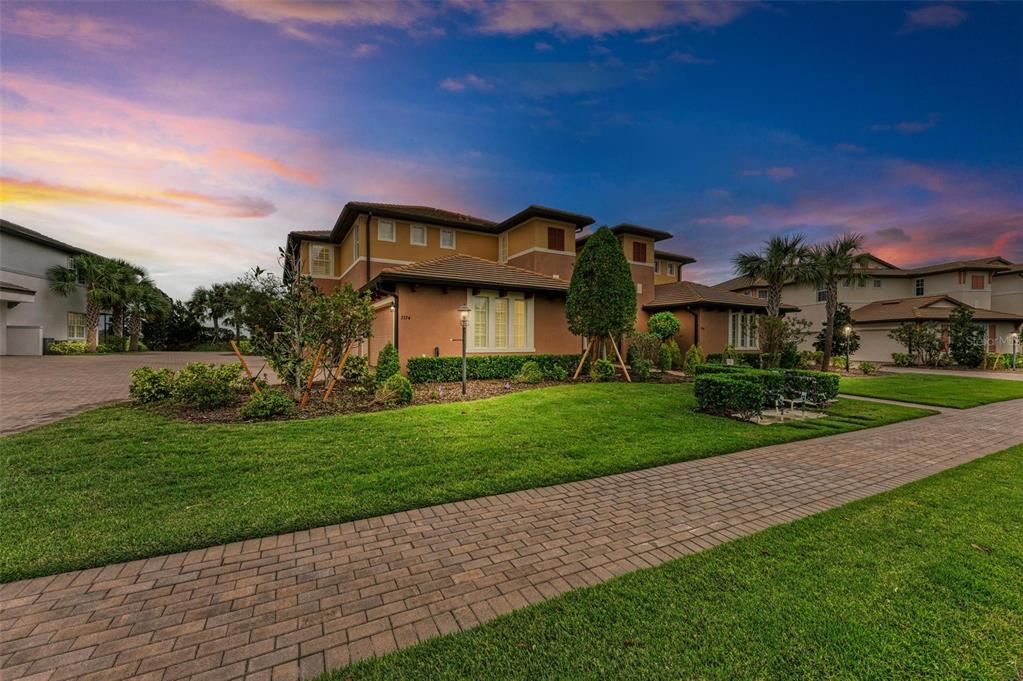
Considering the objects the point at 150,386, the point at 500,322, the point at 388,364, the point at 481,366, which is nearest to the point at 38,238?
the point at 150,386

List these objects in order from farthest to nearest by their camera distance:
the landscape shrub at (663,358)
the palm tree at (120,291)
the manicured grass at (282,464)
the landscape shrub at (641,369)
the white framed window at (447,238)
Result: 1. the palm tree at (120,291)
2. the white framed window at (447,238)
3. the landscape shrub at (663,358)
4. the landscape shrub at (641,369)
5. the manicured grass at (282,464)

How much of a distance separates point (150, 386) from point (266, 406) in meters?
3.87

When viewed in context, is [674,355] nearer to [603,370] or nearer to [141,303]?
[603,370]

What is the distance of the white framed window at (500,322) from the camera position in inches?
593

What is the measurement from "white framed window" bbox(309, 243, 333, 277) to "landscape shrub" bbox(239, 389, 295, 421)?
63.8ft

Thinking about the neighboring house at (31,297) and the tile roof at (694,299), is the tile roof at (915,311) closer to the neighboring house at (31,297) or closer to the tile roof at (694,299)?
the tile roof at (694,299)

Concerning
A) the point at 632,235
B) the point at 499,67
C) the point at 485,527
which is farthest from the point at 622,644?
the point at 632,235

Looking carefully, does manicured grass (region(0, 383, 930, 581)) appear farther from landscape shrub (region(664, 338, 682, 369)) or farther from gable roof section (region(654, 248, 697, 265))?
gable roof section (region(654, 248, 697, 265))

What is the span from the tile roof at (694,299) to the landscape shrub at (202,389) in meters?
20.4

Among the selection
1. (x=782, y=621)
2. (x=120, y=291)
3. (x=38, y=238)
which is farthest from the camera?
(x=120, y=291)

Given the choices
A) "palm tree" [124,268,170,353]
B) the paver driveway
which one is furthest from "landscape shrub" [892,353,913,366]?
"palm tree" [124,268,170,353]

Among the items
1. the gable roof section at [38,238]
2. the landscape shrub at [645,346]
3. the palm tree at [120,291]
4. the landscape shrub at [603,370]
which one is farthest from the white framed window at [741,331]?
the gable roof section at [38,238]

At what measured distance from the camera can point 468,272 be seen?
15031 millimetres

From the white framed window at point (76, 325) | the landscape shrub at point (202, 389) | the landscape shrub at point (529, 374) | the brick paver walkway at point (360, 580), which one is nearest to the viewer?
the brick paver walkway at point (360, 580)
